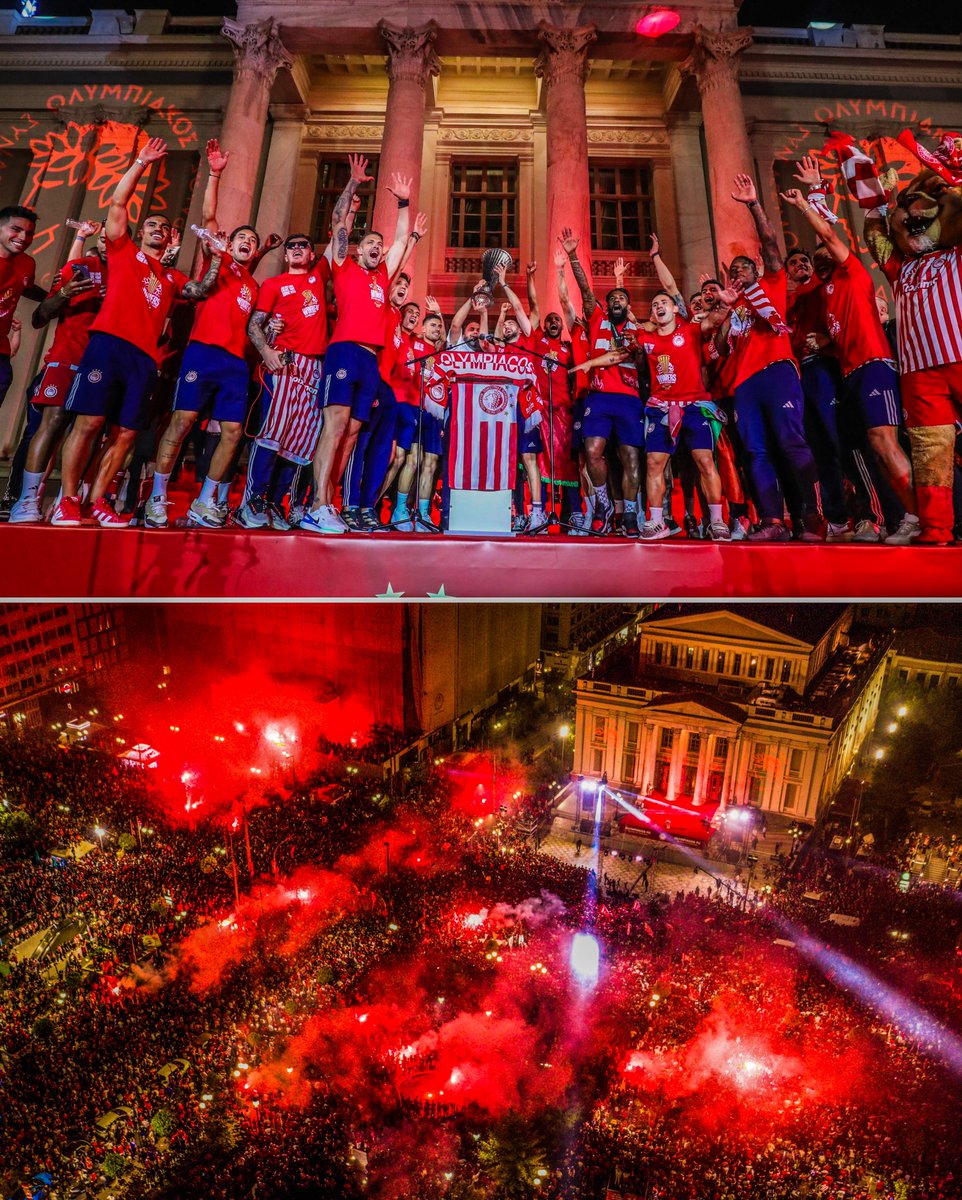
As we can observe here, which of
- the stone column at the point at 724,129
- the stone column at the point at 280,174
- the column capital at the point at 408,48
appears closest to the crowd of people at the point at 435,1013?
the stone column at the point at 724,129

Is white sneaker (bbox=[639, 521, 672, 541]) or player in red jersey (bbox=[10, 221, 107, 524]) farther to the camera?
white sneaker (bbox=[639, 521, 672, 541])

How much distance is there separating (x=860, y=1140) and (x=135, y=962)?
1445cm

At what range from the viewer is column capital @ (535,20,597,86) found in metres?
15.8

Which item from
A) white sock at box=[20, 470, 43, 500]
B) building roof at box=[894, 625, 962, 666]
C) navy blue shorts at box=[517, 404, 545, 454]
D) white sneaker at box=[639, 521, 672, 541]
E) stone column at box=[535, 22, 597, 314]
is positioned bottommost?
white sneaker at box=[639, 521, 672, 541]

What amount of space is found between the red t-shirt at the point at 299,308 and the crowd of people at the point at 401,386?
19 millimetres

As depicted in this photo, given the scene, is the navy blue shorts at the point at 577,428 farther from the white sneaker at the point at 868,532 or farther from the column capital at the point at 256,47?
the column capital at the point at 256,47

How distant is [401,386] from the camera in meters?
6.94

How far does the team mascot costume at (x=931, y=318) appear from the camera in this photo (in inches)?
219

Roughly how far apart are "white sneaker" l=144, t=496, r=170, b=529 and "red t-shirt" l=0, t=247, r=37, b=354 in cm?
206

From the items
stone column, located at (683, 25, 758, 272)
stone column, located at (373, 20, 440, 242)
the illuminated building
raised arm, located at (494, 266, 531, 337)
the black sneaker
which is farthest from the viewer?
the illuminated building

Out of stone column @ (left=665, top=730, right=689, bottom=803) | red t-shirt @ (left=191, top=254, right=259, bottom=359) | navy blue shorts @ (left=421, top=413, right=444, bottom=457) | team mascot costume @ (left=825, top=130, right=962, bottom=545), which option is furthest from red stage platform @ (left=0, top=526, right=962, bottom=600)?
stone column @ (left=665, top=730, right=689, bottom=803)

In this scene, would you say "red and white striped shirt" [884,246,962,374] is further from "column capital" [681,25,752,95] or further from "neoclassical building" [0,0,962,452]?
"column capital" [681,25,752,95]

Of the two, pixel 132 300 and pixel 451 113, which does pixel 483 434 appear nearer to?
pixel 132 300

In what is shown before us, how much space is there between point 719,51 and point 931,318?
15469 millimetres
